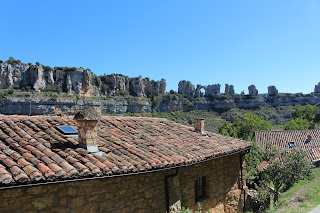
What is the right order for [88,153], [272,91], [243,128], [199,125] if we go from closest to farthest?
[88,153]
[199,125]
[243,128]
[272,91]

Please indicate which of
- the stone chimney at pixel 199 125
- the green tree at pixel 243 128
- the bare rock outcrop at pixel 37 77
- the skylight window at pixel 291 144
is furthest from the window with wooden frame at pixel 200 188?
the bare rock outcrop at pixel 37 77

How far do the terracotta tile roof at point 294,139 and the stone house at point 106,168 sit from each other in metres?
18.9

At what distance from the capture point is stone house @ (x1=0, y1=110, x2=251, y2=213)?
3893mm

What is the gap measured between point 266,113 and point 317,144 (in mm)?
56943

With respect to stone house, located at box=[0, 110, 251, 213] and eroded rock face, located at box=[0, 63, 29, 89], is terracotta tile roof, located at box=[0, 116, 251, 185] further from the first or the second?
eroded rock face, located at box=[0, 63, 29, 89]

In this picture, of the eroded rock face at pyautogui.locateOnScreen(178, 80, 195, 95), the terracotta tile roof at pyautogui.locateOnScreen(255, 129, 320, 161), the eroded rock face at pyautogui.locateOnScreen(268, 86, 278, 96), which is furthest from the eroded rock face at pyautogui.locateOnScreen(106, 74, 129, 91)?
the eroded rock face at pyautogui.locateOnScreen(268, 86, 278, 96)

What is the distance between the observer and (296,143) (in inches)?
993

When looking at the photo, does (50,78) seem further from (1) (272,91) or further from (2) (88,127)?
(1) (272,91)

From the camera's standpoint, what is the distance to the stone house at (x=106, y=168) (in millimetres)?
3893

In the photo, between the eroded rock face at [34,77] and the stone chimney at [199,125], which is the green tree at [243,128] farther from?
the eroded rock face at [34,77]

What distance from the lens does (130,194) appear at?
5.16m

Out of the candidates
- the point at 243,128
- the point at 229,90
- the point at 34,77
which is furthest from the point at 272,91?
the point at 34,77

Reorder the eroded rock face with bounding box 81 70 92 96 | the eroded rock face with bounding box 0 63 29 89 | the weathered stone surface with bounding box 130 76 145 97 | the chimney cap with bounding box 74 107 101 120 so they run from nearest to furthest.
A: the chimney cap with bounding box 74 107 101 120 → the eroded rock face with bounding box 0 63 29 89 → the eroded rock face with bounding box 81 70 92 96 → the weathered stone surface with bounding box 130 76 145 97

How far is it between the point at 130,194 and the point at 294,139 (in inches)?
1038
